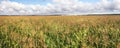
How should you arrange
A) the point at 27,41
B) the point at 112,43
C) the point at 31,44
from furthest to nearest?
the point at 112,43
the point at 27,41
the point at 31,44

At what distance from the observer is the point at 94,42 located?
17.3 feet

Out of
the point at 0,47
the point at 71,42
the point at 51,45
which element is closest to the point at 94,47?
the point at 71,42

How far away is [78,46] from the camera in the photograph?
5.29 meters

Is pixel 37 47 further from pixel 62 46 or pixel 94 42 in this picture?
pixel 94 42

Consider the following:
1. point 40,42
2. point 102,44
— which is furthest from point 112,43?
point 40,42

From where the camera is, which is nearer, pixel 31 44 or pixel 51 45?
pixel 31 44

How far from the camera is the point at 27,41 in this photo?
4.93 metres

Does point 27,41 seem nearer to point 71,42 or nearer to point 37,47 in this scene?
point 37,47

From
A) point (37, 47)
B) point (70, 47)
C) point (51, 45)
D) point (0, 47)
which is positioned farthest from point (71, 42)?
point (0, 47)

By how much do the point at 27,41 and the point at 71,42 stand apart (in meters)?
1.04

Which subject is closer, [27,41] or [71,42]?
[27,41]

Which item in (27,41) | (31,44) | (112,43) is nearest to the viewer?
(31,44)

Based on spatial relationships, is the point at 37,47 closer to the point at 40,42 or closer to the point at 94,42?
the point at 40,42

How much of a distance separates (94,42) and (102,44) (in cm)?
19
